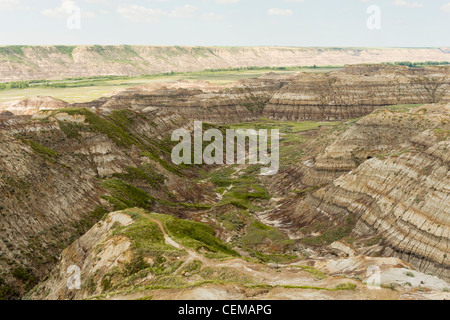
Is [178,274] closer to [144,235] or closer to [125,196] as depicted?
[144,235]

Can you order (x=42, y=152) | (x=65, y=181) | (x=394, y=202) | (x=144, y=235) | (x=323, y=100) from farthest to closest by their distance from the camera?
(x=323, y=100)
(x=42, y=152)
(x=65, y=181)
(x=394, y=202)
(x=144, y=235)

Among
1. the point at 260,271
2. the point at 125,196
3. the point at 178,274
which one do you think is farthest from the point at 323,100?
the point at 178,274

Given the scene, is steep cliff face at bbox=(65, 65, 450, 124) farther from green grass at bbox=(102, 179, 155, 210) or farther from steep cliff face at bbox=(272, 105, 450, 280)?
steep cliff face at bbox=(272, 105, 450, 280)

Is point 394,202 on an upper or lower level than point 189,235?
upper

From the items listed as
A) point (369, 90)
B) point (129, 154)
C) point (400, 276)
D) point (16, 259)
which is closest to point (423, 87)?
point (369, 90)

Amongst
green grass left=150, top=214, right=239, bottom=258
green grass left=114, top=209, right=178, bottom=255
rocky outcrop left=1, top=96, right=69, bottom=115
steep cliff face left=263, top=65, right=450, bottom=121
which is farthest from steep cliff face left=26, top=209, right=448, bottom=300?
steep cliff face left=263, top=65, right=450, bottom=121

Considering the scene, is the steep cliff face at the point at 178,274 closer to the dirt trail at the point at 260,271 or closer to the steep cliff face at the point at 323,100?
the dirt trail at the point at 260,271
